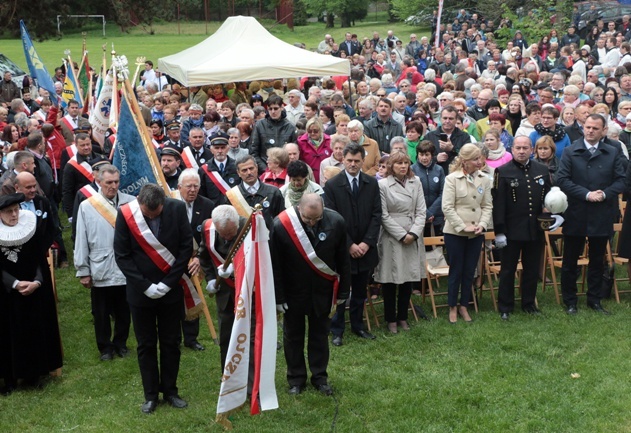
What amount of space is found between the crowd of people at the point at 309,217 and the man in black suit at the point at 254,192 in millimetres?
16

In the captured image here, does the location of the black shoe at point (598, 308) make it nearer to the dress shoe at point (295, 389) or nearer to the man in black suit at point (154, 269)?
the dress shoe at point (295, 389)

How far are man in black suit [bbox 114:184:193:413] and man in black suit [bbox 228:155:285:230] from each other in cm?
133

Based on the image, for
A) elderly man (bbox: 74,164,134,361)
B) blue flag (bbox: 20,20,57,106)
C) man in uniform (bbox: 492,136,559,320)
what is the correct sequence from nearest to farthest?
elderly man (bbox: 74,164,134,361) < man in uniform (bbox: 492,136,559,320) < blue flag (bbox: 20,20,57,106)

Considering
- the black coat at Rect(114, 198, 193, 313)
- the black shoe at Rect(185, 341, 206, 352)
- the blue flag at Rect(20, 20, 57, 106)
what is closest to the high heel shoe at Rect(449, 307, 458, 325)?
the black shoe at Rect(185, 341, 206, 352)

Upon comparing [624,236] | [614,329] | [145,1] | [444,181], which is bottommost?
[614,329]

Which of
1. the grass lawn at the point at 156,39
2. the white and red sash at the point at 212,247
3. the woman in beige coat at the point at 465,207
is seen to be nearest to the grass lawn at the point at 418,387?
the woman in beige coat at the point at 465,207

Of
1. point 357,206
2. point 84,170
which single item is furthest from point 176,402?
point 84,170

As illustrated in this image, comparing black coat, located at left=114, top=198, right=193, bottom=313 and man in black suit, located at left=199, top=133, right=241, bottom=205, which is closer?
black coat, located at left=114, top=198, right=193, bottom=313

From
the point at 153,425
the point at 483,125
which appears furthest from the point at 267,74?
the point at 153,425

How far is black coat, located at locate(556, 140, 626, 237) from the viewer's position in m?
9.00

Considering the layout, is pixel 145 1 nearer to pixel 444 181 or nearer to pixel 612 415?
pixel 444 181

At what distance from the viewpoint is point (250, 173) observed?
26.7 ft

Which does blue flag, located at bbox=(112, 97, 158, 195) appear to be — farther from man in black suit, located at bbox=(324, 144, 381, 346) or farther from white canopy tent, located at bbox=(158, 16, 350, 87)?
white canopy tent, located at bbox=(158, 16, 350, 87)

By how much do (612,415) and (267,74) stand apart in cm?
1082
